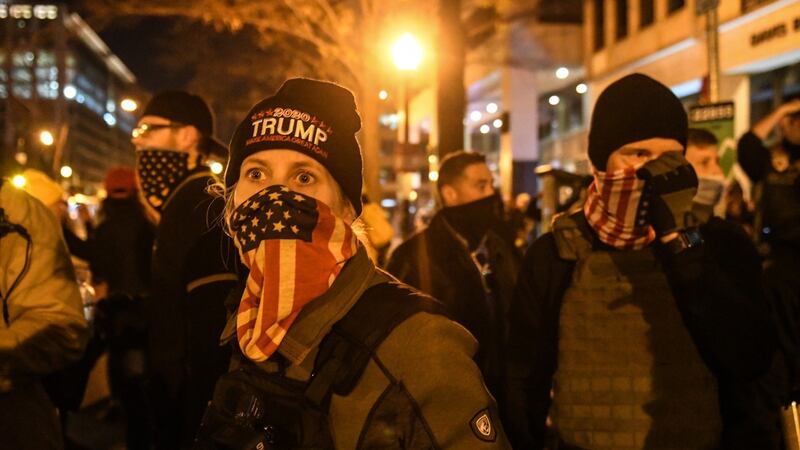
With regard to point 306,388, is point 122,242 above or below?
above

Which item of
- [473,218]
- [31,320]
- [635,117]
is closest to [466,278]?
[473,218]

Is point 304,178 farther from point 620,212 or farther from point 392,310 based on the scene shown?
point 620,212

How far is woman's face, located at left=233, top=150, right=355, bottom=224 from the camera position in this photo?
7.11ft

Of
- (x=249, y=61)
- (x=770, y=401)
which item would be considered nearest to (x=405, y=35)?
(x=249, y=61)

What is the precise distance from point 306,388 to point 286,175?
0.60 meters

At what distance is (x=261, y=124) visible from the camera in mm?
2227

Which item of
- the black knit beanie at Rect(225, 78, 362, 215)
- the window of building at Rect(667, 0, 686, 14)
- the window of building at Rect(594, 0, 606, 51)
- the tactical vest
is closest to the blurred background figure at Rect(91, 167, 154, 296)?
the tactical vest

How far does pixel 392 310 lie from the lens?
6.12 ft

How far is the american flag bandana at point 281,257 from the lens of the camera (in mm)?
1927

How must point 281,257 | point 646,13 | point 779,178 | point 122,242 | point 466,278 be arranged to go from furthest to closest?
1. point 646,13
2. point 122,242
3. point 466,278
4. point 779,178
5. point 281,257

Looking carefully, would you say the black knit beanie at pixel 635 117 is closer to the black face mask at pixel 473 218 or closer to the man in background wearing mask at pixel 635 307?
the man in background wearing mask at pixel 635 307

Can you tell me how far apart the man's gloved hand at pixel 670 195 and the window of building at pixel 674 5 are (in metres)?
20.9

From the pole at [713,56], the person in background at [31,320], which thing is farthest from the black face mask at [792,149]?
the pole at [713,56]

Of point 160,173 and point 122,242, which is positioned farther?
point 122,242
